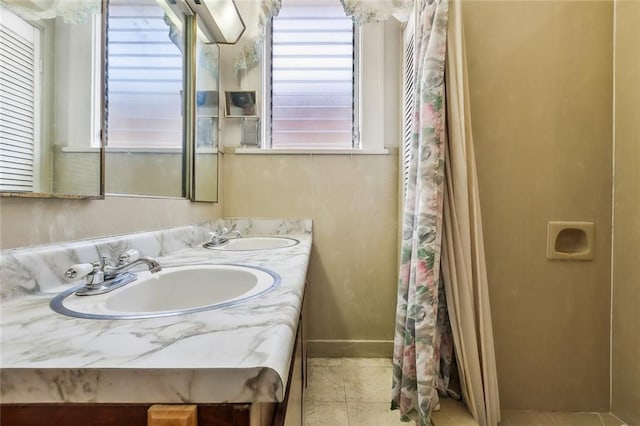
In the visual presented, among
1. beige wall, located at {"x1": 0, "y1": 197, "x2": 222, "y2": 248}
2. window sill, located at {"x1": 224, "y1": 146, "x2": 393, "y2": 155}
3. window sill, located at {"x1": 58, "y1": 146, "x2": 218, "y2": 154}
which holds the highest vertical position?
window sill, located at {"x1": 224, "y1": 146, "x2": 393, "y2": 155}

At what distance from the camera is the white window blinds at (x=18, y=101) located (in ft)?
1.69

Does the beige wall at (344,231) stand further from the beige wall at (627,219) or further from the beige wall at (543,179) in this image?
the beige wall at (627,219)

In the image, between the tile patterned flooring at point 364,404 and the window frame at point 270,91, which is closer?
the tile patterned flooring at point 364,404

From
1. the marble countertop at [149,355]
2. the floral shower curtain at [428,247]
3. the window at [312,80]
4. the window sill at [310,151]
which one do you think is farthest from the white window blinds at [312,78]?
the marble countertop at [149,355]

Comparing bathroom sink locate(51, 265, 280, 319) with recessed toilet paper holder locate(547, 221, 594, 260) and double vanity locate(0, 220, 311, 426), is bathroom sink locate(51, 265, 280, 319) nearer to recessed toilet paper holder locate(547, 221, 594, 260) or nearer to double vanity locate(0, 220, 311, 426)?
double vanity locate(0, 220, 311, 426)

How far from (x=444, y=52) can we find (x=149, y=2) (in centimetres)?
111

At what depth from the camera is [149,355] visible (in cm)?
33

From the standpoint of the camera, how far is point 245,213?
1768 millimetres

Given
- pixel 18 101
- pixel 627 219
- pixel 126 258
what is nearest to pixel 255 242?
pixel 126 258

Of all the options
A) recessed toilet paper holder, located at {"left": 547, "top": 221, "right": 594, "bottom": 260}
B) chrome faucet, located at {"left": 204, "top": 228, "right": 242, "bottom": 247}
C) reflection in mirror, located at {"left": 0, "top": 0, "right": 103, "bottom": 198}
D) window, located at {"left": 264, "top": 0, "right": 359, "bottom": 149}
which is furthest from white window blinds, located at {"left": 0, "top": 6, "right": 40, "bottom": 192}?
recessed toilet paper holder, located at {"left": 547, "top": 221, "right": 594, "bottom": 260}

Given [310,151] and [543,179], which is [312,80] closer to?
→ [310,151]

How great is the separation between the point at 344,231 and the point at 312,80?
3.49 feet

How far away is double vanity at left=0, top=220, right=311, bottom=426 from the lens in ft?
0.99

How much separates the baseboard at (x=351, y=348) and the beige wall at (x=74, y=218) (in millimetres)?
1185
